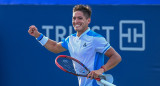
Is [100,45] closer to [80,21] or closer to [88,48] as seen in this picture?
[88,48]

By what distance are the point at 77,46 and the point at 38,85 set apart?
81.3 inches

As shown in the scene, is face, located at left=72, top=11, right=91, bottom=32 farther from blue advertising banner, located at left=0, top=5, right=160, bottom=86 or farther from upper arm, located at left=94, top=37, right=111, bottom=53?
blue advertising banner, located at left=0, top=5, right=160, bottom=86

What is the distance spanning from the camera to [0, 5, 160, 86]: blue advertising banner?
575 cm

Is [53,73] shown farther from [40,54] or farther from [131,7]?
[131,7]

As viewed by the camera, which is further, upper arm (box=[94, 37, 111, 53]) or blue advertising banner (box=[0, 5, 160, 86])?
blue advertising banner (box=[0, 5, 160, 86])

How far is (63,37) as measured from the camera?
6.05 metres

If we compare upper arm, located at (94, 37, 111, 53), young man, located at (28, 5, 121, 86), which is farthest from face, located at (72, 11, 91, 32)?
upper arm, located at (94, 37, 111, 53)

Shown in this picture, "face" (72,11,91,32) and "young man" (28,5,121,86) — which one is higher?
"face" (72,11,91,32)
